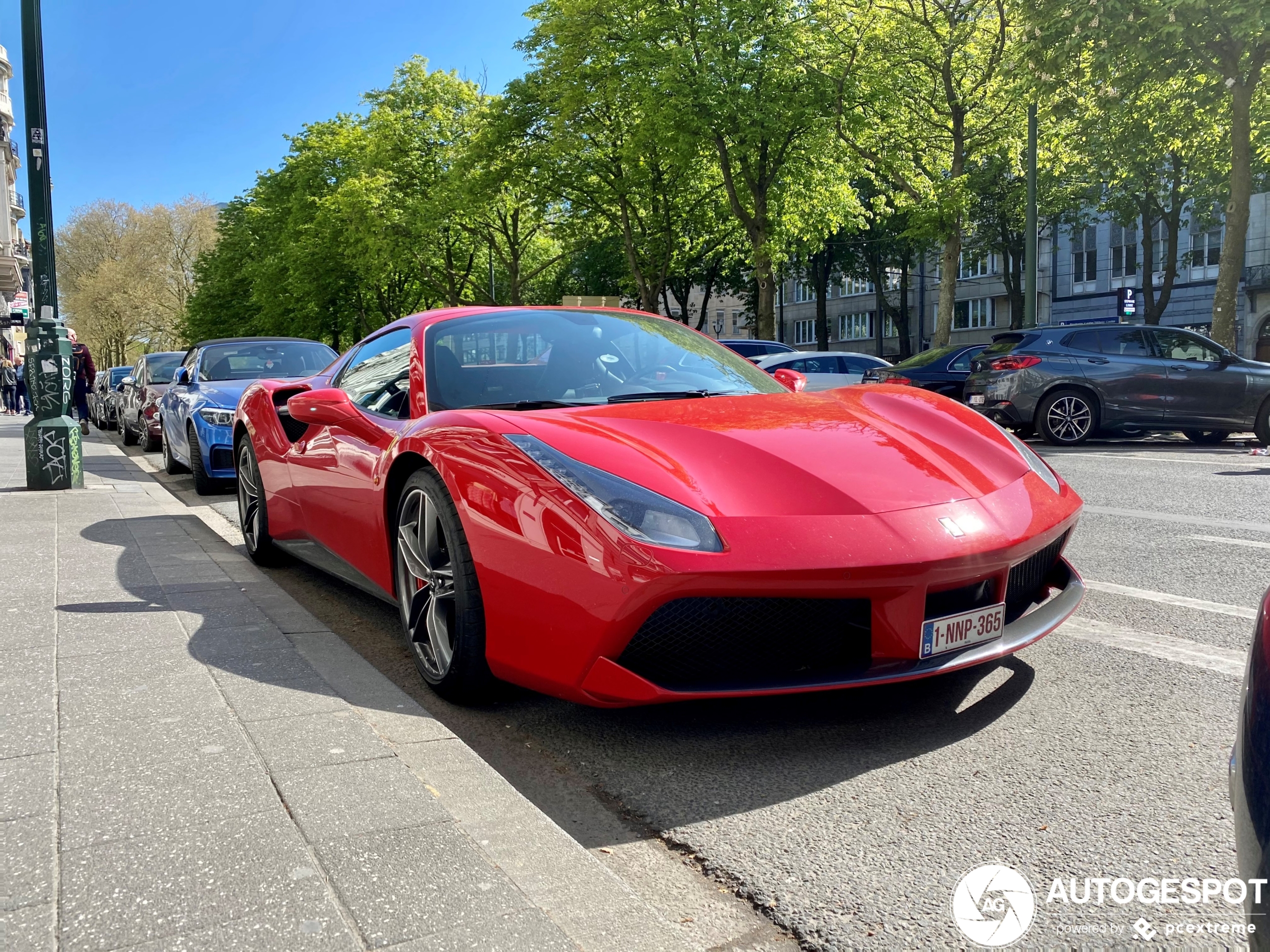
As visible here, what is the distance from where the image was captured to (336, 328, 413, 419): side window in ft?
13.9

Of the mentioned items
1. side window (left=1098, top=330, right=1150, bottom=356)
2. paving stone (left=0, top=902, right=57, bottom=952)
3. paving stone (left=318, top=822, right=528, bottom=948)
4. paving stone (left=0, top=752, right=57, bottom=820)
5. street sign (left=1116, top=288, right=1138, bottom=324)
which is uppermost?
street sign (left=1116, top=288, right=1138, bottom=324)

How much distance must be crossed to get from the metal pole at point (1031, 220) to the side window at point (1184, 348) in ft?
31.9

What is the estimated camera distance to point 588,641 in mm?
2871

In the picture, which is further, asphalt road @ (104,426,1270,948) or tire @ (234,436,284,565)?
tire @ (234,436,284,565)

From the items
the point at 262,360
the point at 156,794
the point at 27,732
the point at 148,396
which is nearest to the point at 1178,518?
the point at 156,794

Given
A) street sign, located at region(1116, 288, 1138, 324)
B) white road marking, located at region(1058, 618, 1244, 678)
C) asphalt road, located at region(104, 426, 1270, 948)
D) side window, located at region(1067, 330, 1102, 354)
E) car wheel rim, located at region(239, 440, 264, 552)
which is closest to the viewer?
asphalt road, located at region(104, 426, 1270, 948)

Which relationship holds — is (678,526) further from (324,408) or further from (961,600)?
(324,408)

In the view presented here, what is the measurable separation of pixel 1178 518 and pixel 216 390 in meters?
8.17

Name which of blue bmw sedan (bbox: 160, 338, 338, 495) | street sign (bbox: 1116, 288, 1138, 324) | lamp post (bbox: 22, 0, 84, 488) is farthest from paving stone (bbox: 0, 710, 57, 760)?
street sign (bbox: 1116, 288, 1138, 324)

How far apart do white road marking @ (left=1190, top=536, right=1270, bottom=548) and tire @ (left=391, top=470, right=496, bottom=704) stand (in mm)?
4350

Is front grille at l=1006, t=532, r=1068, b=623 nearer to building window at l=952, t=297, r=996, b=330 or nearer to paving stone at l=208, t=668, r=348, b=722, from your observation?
paving stone at l=208, t=668, r=348, b=722

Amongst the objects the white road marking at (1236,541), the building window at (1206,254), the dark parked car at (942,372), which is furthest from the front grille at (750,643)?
the building window at (1206,254)

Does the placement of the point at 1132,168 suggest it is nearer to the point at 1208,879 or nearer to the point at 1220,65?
the point at 1220,65

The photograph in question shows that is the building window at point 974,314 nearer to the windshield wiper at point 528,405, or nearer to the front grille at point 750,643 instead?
the windshield wiper at point 528,405
